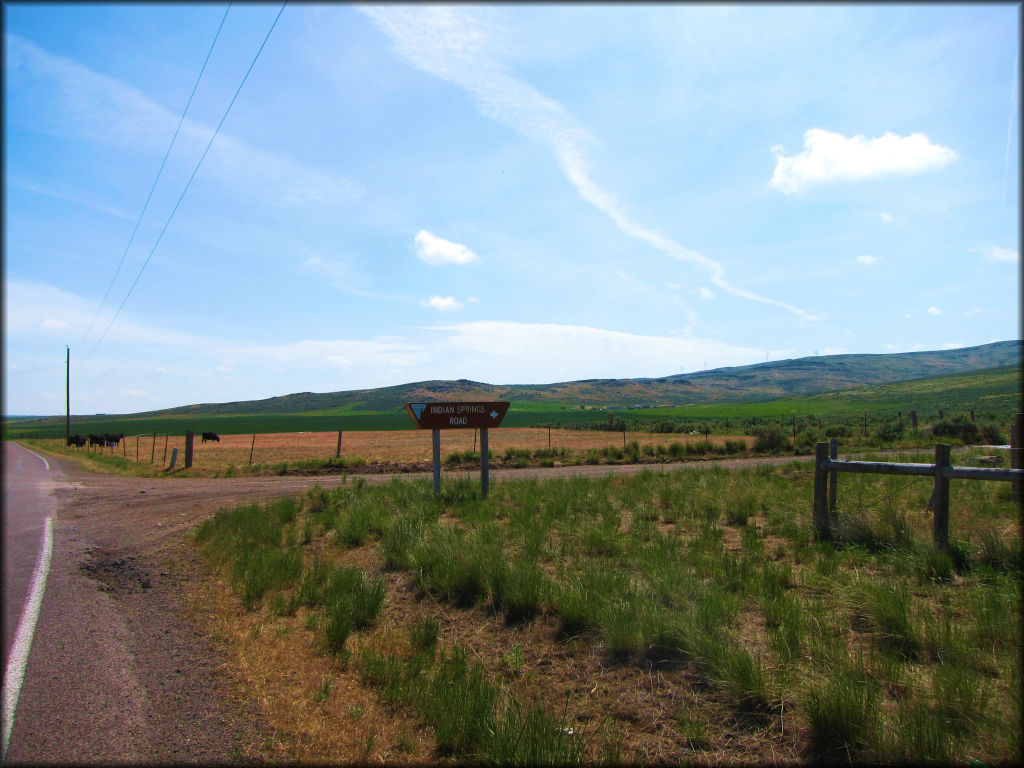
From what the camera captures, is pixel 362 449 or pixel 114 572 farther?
pixel 362 449

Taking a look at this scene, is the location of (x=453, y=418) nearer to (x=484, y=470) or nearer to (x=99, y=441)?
(x=484, y=470)

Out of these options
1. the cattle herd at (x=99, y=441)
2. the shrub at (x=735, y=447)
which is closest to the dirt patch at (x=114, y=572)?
the shrub at (x=735, y=447)

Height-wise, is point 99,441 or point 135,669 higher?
point 135,669

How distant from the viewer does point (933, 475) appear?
7504mm

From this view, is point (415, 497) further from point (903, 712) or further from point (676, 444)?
point (676, 444)

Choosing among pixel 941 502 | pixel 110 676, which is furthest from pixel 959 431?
pixel 110 676

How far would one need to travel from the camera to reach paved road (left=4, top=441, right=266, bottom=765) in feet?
13.1

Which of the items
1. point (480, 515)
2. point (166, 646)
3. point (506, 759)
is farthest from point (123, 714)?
point (480, 515)

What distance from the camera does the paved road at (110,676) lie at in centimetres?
399

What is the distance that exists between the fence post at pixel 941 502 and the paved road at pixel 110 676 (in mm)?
7691

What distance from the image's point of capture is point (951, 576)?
254 inches

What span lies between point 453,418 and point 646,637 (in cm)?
949

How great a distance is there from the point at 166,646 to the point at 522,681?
3526mm

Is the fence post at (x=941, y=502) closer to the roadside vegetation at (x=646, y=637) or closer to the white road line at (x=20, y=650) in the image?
the roadside vegetation at (x=646, y=637)
